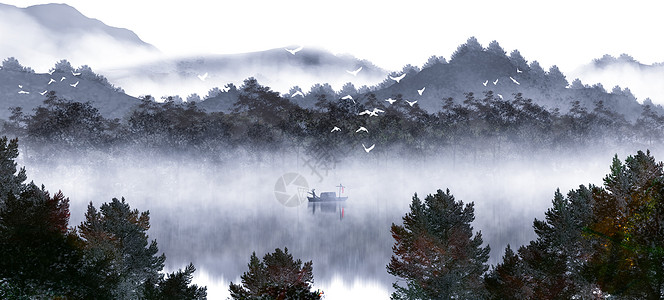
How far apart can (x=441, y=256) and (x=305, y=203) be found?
4122 inches

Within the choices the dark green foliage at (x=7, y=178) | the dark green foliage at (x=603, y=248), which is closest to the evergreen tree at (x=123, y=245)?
the dark green foliage at (x=7, y=178)

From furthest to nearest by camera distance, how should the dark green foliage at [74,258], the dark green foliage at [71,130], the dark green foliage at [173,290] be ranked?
the dark green foliage at [71,130] → the dark green foliage at [74,258] → the dark green foliage at [173,290]

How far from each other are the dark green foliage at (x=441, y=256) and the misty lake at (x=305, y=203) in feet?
80.0

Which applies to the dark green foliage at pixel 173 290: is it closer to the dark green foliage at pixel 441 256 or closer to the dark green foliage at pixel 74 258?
the dark green foliage at pixel 74 258

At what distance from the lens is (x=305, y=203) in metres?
136

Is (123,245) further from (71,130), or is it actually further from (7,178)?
(71,130)

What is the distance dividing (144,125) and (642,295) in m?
126

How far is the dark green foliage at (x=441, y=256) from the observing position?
32.7 metres

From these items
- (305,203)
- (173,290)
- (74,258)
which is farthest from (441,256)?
(305,203)

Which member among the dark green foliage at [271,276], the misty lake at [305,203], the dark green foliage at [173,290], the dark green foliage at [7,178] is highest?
the misty lake at [305,203]

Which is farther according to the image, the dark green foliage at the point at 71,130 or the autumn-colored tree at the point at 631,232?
the dark green foliage at the point at 71,130

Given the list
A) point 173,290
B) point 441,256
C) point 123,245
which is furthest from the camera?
point 123,245

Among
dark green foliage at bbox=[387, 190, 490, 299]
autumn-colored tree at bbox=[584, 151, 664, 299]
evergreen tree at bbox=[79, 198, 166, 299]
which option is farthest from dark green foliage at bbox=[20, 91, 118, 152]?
autumn-colored tree at bbox=[584, 151, 664, 299]

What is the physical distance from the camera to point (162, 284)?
3039 centimetres
